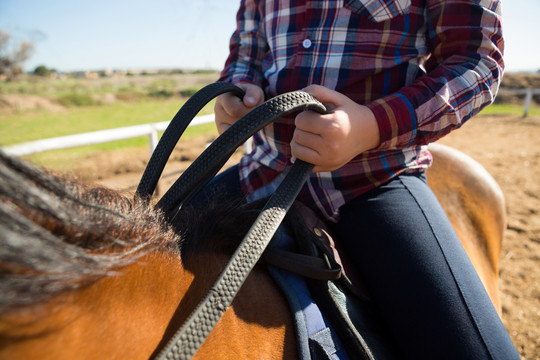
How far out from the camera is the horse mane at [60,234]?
1.28ft

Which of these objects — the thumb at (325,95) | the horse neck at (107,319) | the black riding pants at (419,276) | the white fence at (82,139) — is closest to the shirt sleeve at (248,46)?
the thumb at (325,95)

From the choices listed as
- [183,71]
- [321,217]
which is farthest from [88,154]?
[183,71]

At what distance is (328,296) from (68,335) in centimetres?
54

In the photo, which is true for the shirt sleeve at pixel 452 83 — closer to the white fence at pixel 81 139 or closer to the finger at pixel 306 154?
the finger at pixel 306 154

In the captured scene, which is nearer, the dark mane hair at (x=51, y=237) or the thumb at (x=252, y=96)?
the dark mane hair at (x=51, y=237)

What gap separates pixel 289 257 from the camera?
0.82 metres

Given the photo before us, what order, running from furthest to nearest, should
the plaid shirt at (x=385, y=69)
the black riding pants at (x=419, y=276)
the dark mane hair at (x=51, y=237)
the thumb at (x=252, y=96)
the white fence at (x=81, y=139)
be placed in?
1. the white fence at (x=81, y=139)
2. the thumb at (x=252, y=96)
3. the plaid shirt at (x=385, y=69)
4. the black riding pants at (x=419, y=276)
5. the dark mane hair at (x=51, y=237)

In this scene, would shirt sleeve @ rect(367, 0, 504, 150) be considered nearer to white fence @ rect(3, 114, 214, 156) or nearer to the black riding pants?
the black riding pants

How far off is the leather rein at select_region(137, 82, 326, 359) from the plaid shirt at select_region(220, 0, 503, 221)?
0.28 meters

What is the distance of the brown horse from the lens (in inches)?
16.0

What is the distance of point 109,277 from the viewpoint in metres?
0.51

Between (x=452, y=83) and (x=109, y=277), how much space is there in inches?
37.1

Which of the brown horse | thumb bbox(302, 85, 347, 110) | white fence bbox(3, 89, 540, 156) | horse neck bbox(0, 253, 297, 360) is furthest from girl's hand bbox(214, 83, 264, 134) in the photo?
white fence bbox(3, 89, 540, 156)

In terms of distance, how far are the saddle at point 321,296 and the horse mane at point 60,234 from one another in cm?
30
